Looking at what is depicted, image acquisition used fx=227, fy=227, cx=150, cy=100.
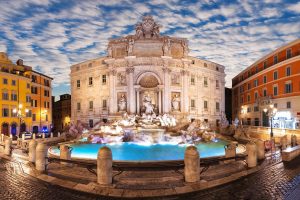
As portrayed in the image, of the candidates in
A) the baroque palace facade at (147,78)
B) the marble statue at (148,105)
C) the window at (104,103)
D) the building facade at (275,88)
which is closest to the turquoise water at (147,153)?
the building facade at (275,88)

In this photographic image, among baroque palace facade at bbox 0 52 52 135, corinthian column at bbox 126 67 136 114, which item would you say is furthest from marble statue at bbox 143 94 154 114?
baroque palace facade at bbox 0 52 52 135

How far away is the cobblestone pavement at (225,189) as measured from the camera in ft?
24.5

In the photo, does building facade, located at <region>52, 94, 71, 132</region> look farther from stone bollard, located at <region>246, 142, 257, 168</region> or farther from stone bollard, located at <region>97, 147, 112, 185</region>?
stone bollard, located at <region>246, 142, 257, 168</region>

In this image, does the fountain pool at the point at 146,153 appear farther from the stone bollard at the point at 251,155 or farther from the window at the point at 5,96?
the window at the point at 5,96

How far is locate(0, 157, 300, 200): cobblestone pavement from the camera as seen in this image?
7.48 m

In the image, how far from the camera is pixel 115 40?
3684 centimetres

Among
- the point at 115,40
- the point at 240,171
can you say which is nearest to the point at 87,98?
the point at 115,40

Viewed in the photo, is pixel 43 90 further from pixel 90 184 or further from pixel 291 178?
pixel 291 178

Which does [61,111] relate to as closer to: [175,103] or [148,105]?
[148,105]

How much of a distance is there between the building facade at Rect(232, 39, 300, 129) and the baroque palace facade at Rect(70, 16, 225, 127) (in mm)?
11302

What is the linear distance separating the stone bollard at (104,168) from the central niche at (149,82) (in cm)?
2801

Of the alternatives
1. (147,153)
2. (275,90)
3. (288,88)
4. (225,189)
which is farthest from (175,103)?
(225,189)

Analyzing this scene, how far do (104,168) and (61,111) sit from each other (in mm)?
59012

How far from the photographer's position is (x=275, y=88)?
36969 mm
